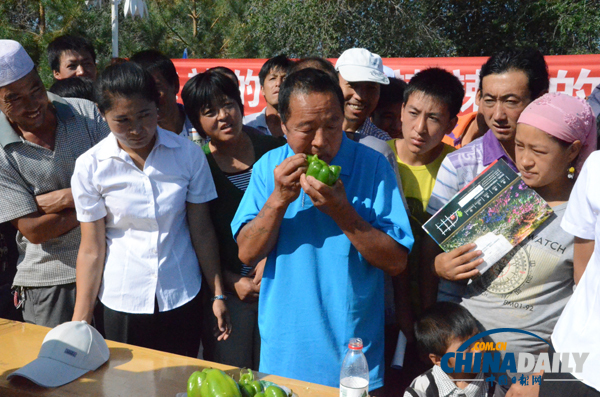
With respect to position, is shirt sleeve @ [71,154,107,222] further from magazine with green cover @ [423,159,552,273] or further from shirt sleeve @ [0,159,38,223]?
magazine with green cover @ [423,159,552,273]

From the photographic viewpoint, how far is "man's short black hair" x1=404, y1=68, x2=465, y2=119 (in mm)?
2520

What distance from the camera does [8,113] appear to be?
2480 millimetres

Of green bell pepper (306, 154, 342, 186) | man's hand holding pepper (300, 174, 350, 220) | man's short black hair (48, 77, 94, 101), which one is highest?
green bell pepper (306, 154, 342, 186)

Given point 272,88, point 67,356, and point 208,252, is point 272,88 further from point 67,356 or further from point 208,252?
point 67,356

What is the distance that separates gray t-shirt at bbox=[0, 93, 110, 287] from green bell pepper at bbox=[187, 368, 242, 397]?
1.27 meters

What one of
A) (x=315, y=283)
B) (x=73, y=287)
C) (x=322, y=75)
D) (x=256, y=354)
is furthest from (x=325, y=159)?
(x=73, y=287)

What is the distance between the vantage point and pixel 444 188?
2299 mm

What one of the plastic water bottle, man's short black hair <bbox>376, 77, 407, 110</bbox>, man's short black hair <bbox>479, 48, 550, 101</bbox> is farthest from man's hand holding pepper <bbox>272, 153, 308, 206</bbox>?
man's short black hair <bbox>376, 77, 407, 110</bbox>

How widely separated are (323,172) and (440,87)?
109 cm

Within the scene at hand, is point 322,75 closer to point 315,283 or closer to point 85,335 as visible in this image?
point 315,283

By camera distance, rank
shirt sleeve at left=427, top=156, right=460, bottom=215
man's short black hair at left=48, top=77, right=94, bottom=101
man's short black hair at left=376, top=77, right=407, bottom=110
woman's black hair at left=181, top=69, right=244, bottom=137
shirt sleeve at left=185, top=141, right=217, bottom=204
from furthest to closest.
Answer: man's short black hair at left=48, top=77, right=94, bottom=101 → man's short black hair at left=376, top=77, right=407, bottom=110 → woman's black hair at left=181, top=69, right=244, bottom=137 → shirt sleeve at left=185, top=141, right=217, bottom=204 → shirt sleeve at left=427, top=156, right=460, bottom=215

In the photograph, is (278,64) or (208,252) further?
(278,64)

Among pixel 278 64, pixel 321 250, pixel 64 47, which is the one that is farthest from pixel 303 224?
pixel 64 47

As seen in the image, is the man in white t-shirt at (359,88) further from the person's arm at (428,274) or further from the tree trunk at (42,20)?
the tree trunk at (42,20)
